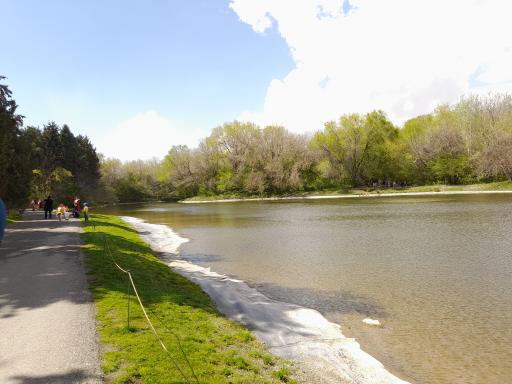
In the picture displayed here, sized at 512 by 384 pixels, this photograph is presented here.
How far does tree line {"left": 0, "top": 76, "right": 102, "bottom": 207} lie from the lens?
27.1 metres

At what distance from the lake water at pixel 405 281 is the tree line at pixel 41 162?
14.8m

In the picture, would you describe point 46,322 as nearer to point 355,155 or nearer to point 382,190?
→ point 382,190

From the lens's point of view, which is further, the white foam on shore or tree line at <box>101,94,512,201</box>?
tree line at <box>101,94,512,201</box>

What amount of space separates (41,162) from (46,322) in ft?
178

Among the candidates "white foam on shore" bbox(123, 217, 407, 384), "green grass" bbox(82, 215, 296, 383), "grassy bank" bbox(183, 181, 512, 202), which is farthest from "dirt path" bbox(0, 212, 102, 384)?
"grassy bank" bbox(183, 181, 512, 202)

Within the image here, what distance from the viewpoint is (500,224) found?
25.2 meters

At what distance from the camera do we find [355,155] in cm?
8081

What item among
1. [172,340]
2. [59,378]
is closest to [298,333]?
[172,340]

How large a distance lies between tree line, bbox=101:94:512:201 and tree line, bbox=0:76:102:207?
972 cm

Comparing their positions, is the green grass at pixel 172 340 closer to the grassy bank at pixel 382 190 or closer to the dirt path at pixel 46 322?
the dirt path at pixel 46 322

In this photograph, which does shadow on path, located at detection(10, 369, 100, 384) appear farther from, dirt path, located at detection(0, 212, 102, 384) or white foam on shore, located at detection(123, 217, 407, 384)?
white foam on shore, located at detection(123, 217, 407, 384)

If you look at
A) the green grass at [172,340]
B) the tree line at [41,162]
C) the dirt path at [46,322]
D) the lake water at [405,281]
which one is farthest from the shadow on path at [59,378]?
the tree line at [41,162]

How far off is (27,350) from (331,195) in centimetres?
7328

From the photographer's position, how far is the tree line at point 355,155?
229 feet
